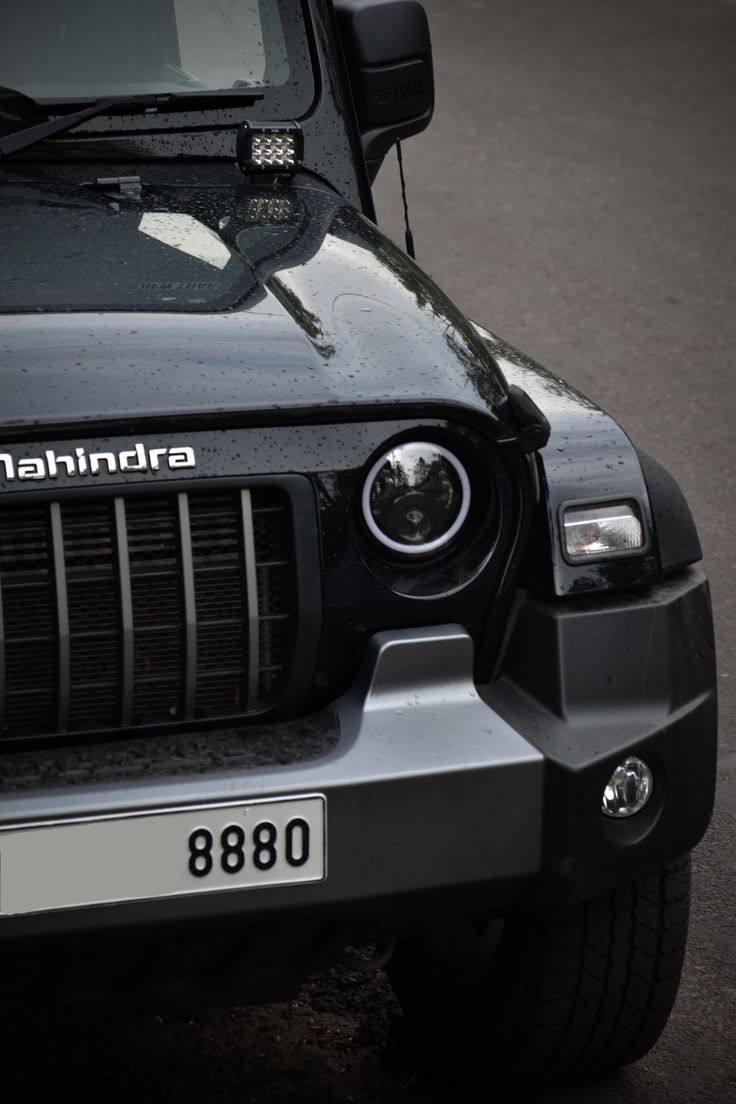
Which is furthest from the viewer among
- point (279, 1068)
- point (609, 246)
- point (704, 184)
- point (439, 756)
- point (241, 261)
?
point (704, 184)

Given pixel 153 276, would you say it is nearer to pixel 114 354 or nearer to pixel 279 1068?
pixel 114 354

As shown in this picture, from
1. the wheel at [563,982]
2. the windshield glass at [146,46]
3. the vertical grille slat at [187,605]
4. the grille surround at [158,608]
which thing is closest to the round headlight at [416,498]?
the grille surround at [158,608]

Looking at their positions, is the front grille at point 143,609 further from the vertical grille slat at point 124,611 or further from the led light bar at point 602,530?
the led light bar at point 602,530

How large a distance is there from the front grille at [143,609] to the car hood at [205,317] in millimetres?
149

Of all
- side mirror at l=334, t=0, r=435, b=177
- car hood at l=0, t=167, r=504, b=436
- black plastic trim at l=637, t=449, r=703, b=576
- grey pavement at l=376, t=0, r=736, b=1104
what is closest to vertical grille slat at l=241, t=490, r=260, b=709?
car hood at l=0, t=167, r=504, b=436

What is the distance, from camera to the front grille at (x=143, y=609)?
2.32 m

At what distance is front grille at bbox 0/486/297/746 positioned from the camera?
7.62 ft

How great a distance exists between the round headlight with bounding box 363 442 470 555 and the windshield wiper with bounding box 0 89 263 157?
1225mm

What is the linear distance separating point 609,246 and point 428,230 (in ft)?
3.49

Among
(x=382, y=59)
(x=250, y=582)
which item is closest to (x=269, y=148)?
(x=382, y=59)

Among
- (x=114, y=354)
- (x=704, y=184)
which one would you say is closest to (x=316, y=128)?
(x=114, y=354)

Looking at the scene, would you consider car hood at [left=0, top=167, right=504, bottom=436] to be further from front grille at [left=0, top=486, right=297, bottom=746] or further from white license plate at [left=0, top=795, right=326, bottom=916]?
white license plate at [left=0, top=795, right=326, bottom=916]

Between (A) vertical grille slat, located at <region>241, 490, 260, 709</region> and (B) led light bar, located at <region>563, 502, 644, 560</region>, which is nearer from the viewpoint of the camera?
(A) vertical grille slat, located at <region>241, 490, 260, 709</region>

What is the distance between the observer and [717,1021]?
129 inches
